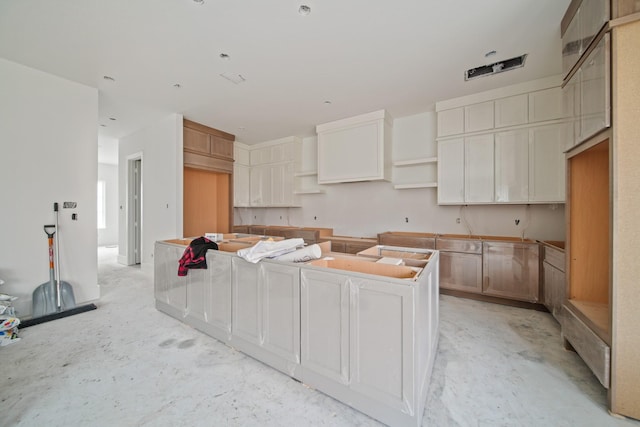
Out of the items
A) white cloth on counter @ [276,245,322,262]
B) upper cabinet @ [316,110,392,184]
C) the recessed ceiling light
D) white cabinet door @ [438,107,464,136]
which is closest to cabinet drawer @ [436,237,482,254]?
upper cabinet @ [316,110,392,184]

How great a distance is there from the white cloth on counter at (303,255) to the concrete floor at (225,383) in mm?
883

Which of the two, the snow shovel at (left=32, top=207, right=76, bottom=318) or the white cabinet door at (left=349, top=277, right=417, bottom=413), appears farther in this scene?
the snow shovel at (left=32, top=207, right=76, bottom=318)

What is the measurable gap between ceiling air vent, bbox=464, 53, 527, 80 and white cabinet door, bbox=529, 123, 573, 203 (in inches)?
35.4

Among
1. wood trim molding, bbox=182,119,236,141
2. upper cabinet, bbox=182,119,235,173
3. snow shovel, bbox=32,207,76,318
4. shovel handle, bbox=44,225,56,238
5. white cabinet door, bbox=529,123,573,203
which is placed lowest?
snow shovel, bbox=32,207,76,318

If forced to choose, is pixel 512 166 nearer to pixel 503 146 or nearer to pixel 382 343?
pixel 503 146

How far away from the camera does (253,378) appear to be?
183 centimetres

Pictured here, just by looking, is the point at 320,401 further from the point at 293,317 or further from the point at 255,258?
the point at 255,258

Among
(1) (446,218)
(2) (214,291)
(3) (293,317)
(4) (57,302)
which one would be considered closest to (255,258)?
(3) (293,317)

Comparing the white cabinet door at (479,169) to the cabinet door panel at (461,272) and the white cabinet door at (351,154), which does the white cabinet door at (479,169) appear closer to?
the cabinet door panel at (461,272)

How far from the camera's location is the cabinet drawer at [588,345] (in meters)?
1.53

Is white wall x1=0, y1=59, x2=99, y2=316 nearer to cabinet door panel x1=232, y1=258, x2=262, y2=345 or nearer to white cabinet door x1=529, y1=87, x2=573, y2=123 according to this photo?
cabinet door panel x1=232, y1=258, x2=262, y2=345

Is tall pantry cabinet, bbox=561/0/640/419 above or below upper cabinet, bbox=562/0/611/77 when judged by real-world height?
below

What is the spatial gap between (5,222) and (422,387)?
4.42m

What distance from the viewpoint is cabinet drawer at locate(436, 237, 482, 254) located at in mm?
3276
